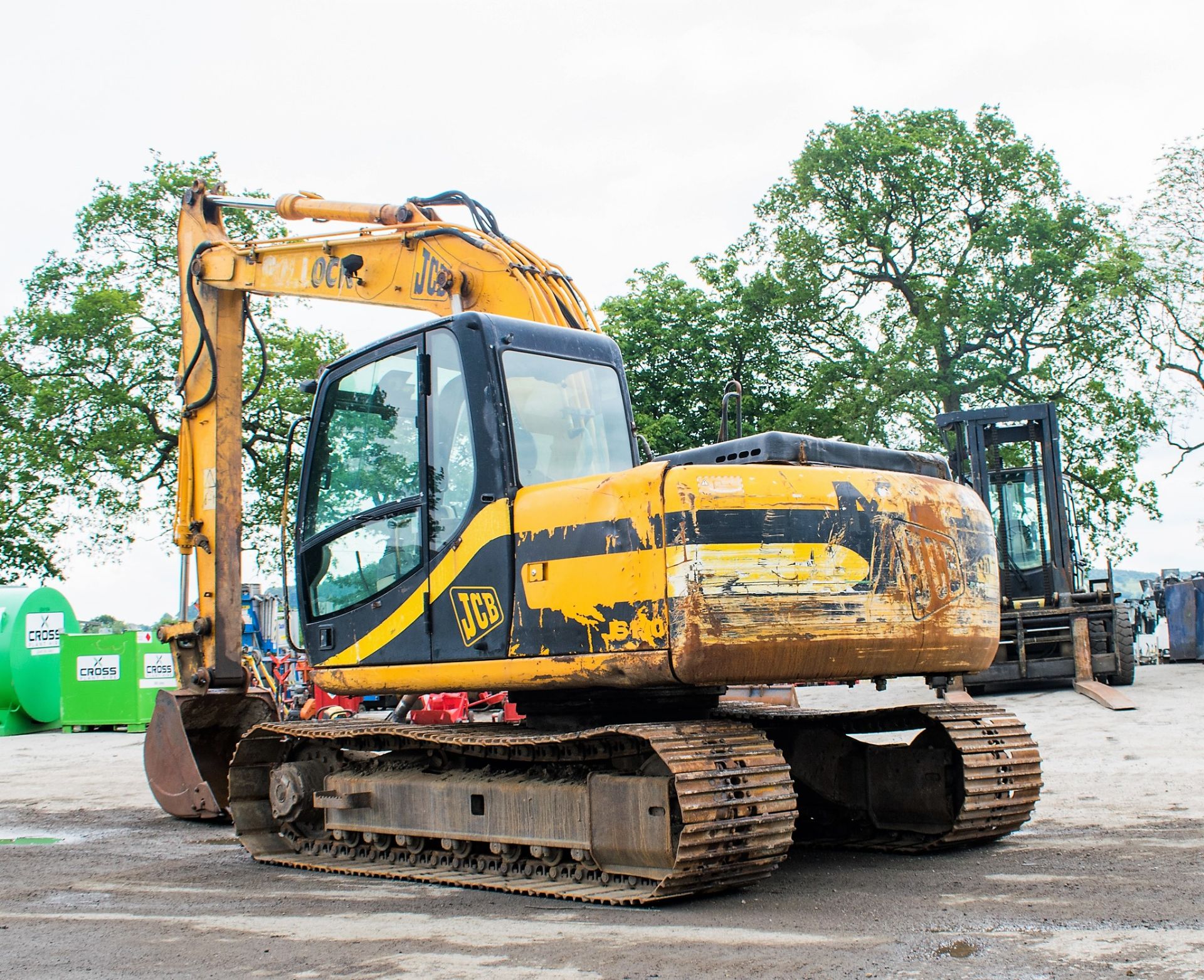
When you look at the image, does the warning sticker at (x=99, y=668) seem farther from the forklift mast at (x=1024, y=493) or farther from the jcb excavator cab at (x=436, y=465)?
the jcb excavator cab at (x=436, y=465)

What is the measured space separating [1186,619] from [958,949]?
1986cm

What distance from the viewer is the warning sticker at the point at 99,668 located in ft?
64.3

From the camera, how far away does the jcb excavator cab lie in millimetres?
6199

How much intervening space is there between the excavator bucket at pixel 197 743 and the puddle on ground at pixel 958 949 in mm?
5722

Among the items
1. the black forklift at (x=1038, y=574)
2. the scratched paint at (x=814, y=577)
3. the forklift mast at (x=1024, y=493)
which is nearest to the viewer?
the scratched paint at (x=814, y=577)

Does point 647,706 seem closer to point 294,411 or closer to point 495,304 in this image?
point 495,304

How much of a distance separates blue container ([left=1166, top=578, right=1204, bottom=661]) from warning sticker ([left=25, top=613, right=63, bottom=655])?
19.4m

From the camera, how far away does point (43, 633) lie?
66.8 feet

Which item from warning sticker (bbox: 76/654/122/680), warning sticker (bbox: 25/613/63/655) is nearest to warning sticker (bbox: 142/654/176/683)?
warning sticker (bbox: 76/654/122/680)

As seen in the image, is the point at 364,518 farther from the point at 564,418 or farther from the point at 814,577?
the point at 814,577

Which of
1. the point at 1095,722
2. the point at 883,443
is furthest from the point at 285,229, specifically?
the point at 1095,722

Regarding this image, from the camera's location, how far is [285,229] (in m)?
35.0

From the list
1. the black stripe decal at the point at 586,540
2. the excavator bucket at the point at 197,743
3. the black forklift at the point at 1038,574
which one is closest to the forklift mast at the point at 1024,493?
the black forklift at the point at 1038,574

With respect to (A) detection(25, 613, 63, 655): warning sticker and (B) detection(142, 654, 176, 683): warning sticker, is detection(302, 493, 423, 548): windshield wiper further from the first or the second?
(A) detection(25, 613, 63, 655): warning sticker
